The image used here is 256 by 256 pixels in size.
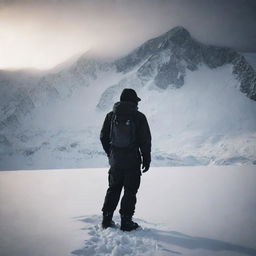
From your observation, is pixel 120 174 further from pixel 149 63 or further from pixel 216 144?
pixel 149 63

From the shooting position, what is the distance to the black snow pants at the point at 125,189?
357 centimetres

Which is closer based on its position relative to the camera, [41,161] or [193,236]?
[193,236]

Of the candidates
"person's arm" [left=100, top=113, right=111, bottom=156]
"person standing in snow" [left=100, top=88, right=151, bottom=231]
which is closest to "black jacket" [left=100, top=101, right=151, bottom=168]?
"person standing in snow" [left=100, top=88, right=151, bottom=231]

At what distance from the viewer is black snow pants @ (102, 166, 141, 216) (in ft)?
11.7

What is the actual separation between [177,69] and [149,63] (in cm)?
1596

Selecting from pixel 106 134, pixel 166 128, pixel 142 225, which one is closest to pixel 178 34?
pixel 166 128

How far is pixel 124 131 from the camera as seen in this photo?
3.63 metres

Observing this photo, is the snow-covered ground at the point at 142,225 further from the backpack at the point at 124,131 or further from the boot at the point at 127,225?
the backpack at the point at 124,131

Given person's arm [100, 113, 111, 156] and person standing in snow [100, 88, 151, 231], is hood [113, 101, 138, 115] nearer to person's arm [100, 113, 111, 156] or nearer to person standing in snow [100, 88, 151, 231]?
person standing in snow [100, 88, 151, 231]

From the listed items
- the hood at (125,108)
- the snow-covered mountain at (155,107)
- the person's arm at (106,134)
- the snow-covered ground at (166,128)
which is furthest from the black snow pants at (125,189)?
the snow-covered mountain at (155,107)

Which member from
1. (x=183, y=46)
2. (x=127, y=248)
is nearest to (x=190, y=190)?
(x=127, y=248)

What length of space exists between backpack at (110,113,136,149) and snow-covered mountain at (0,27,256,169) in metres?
71.5

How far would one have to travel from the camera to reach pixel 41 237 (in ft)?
10.3

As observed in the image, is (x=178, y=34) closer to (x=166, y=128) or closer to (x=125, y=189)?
(x=166, y=128)
